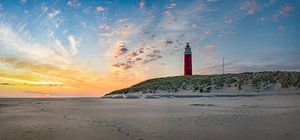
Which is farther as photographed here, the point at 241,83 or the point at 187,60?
the point at 187,60

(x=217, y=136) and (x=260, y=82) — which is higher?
(x=260, y=82)

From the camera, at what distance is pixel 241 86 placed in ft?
127

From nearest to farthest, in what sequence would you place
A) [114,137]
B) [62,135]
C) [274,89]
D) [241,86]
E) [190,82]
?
[114,137] → [62,135] → [274,89] → [241,86] → [190,82]

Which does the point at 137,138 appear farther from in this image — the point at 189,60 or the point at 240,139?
the point at 189,60

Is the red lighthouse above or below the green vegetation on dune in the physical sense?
above

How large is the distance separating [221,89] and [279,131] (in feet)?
108

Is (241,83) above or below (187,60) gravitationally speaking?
below

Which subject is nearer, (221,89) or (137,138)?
(137,138)

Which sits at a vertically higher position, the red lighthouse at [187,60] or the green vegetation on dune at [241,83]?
the red lighthouse at [187,60]

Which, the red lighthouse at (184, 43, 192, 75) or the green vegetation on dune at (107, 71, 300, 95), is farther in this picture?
the red lighthouse at (184, 43, 192, 75)

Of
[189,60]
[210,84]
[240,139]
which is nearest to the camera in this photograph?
[240,139]

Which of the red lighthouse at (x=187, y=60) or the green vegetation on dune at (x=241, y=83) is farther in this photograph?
the red lighthouse at (x=187, y=60)

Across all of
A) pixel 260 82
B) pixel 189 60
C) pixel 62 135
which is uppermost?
pixel 189 60

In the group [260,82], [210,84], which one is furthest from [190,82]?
[260,82]
